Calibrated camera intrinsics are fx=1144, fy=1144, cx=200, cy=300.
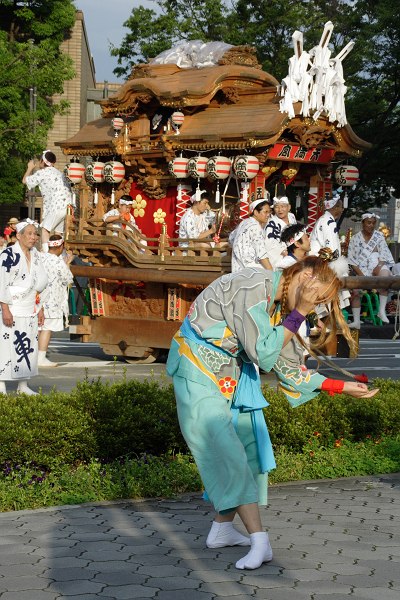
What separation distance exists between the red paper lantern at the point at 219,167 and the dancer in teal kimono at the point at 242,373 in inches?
352

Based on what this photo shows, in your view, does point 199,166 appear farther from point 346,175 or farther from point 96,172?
point 96,172

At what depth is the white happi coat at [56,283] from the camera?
1557 centimetres

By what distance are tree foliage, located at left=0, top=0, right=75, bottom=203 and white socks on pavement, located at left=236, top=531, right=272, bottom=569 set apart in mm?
26725

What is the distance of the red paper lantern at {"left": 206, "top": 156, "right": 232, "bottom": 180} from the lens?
14766 millimetres

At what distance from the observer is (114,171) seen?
1652 centimetres

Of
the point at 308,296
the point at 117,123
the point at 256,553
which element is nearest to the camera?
the point at 308,296

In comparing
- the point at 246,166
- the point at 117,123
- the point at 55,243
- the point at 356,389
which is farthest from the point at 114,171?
the point at 356,389

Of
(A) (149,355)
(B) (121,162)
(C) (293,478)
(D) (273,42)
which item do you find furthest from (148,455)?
(D) (273,42)

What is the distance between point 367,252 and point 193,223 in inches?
119

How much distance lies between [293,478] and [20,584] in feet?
10.4

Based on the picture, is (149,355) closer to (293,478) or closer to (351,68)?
(293,478)

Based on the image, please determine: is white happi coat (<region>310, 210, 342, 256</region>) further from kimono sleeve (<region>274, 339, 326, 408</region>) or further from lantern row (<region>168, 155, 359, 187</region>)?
kimono sleeve (<region>274, 339, 326, 408</region>)

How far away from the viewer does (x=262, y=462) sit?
19.8 feet

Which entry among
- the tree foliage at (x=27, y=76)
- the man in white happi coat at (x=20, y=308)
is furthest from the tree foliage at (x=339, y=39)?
the man in white happi coat at (x=20, y=308)
